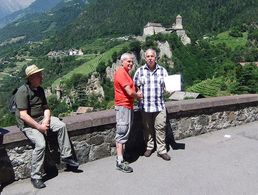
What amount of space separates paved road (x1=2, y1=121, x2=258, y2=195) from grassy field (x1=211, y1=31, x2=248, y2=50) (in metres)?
123

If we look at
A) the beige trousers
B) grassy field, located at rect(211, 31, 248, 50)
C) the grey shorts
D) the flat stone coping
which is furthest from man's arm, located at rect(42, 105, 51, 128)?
grassy field, located at rect(211, 31, 248, 50)

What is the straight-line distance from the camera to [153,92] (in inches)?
278

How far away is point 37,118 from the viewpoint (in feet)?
20.5

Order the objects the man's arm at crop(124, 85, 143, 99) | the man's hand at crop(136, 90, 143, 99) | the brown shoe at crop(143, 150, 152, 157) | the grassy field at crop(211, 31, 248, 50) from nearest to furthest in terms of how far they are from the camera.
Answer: the man's arm at crop(124, 85, 143, 99) < the man's hand at crop(136, 90, 143, 99) < the brown shoe at crop(143, 150, 152, 157) < the grassy field at crop(211, 31, 248, 50)

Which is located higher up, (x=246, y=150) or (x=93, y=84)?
(x=246, y=150)

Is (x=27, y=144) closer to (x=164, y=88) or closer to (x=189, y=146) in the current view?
(x=164, y=88)

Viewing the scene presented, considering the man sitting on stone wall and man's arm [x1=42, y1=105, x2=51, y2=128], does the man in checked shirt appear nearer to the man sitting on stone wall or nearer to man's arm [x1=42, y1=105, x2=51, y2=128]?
the man sitting on stone wall

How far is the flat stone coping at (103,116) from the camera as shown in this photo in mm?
6247

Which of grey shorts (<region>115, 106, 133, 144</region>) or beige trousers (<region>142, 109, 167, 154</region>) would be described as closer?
grey shorts (<region>115, 106, 133, 144</region>)

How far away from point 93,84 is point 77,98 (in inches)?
253

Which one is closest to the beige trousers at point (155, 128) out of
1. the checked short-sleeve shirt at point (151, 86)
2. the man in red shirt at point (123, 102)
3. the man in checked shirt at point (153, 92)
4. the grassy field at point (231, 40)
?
the man in checked shirt at point (153, 92)

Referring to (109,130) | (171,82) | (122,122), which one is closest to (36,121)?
(122,122)

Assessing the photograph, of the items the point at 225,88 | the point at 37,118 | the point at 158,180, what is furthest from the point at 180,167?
the point at 225,88

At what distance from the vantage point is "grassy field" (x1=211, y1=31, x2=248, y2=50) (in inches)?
5047
